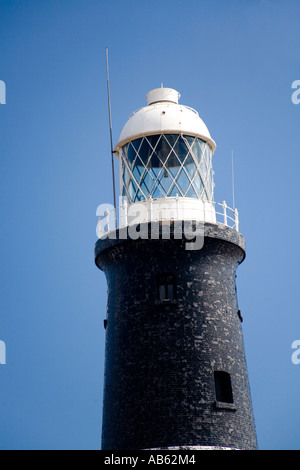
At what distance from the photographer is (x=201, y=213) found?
2130cm

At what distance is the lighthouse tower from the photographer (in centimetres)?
1930

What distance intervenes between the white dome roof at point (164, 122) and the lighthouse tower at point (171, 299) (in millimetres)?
31

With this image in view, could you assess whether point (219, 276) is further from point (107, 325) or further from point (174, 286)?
point (107, 325)

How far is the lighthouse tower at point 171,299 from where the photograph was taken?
19.3 m

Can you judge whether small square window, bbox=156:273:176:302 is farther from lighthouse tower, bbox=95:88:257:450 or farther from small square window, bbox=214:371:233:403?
small square window, bbox=214:371:233:403

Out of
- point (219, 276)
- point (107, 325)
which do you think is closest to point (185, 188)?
point (219, 276)

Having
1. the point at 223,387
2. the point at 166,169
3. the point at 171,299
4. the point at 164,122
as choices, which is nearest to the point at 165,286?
the point at 171,299

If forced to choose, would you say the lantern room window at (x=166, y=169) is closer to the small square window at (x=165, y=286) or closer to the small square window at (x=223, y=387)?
the small square window at (x=165, y=286)

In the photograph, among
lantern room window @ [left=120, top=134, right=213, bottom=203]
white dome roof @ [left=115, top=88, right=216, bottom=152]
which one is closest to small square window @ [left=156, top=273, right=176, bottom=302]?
lantern room window @ [left=120, top=134, right=213, bottom=203]

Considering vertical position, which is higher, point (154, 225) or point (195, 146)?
point (195, 146)

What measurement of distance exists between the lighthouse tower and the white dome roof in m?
0.03
